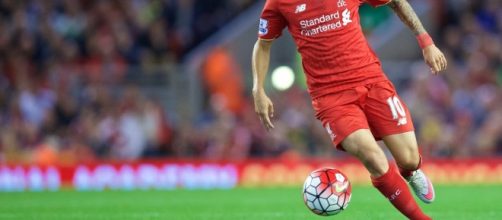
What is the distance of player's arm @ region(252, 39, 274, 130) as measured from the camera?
888 cm

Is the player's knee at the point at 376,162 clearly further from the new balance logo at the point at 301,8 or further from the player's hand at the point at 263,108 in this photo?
the new balance logo at the point at 301,8

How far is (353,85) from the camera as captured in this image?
28.2ft

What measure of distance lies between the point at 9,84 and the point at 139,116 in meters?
2.48

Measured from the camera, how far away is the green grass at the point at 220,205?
10907mm

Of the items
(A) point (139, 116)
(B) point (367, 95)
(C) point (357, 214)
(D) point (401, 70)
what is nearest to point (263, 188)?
(A) point (139, 116)

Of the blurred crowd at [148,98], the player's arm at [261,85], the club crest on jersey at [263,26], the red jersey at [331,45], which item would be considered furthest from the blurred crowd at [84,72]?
the red jersey at [331,45]

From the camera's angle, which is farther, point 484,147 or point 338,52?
point 484,147

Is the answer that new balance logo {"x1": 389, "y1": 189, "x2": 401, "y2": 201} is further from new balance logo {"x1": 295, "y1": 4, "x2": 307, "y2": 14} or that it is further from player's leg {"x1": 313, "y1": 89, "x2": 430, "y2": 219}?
new balance logo {"x1": 295, "y1": 4, "x2": 307, "y2": 14}

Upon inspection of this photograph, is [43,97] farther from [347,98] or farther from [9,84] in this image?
[347,98]

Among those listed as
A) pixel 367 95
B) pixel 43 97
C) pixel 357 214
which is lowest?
pixel 357 214

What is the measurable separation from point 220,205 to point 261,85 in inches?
167

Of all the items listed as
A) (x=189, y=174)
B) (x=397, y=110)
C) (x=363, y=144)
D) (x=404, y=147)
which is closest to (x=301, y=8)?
(x=397, y=110)

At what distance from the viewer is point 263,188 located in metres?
17.8

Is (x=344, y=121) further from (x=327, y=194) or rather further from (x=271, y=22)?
(x=271, y=22)
